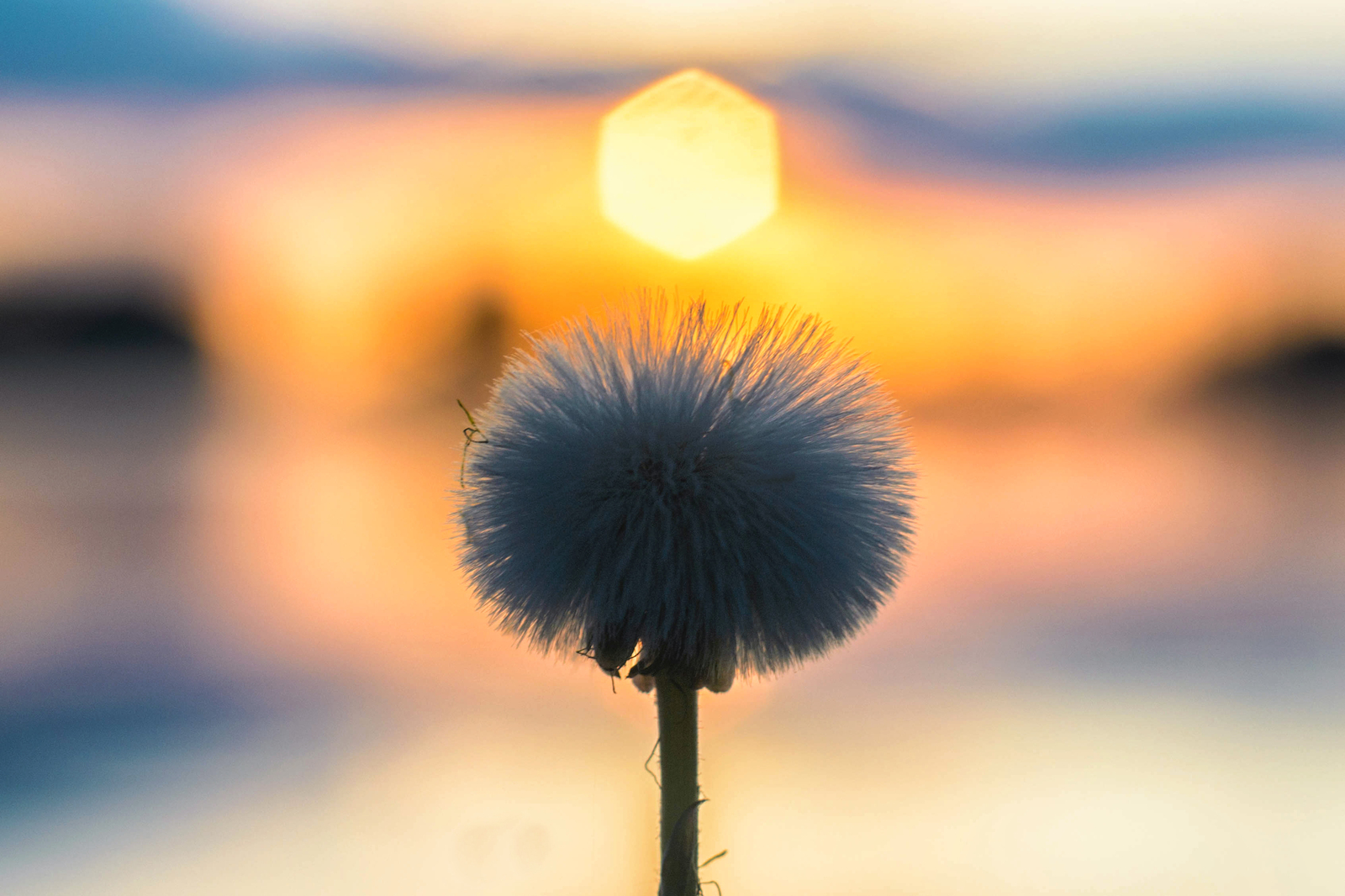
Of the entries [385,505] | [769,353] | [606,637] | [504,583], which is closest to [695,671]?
[606,637]

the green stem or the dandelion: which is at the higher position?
the dandelion

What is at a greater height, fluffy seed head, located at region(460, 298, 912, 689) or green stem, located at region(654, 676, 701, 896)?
fluffy seed head, located at region(460, 298, 912, 689)

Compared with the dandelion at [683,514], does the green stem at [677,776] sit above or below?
below

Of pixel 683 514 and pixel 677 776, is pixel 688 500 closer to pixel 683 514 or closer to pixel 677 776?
pixel 683 514

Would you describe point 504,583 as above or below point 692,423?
below

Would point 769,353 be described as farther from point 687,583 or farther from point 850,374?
point 687,583

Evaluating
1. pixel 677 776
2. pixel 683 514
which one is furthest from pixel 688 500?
pixel 677 776
